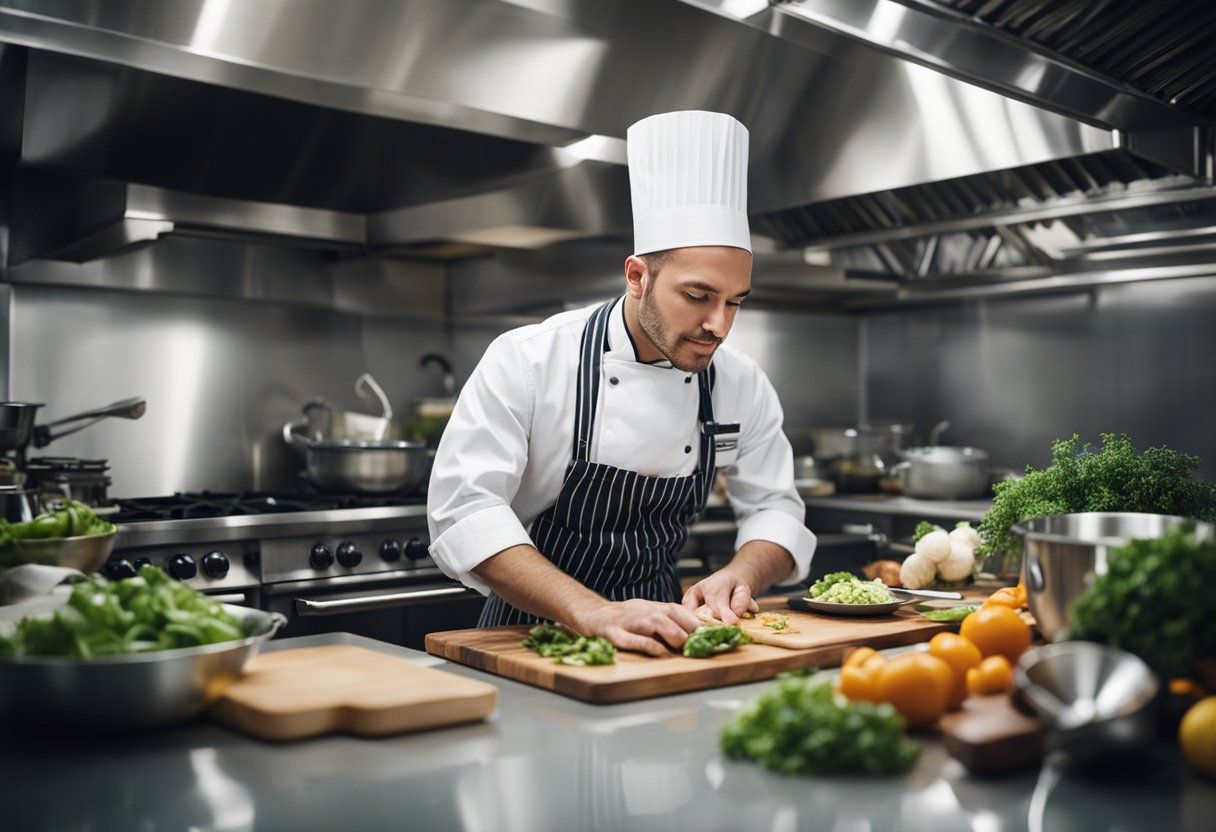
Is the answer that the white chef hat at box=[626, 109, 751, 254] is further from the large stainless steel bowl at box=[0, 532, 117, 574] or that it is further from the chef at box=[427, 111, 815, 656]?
the large stainless steel bowl at box=[0, 532, 117, 574]

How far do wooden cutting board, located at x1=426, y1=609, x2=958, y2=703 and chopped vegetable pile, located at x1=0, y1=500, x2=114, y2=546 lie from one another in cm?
54

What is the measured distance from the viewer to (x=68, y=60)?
2736mm

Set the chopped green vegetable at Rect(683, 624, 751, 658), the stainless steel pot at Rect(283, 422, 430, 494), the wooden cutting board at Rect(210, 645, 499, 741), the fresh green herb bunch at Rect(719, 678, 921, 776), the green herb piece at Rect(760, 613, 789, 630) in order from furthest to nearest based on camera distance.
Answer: the stainless steel pot at Rect(283, 422, 430, 494)
the green herb piece at Rect(760, 613, 789, 630)
the chopped green vegetable at Rect(683, 624, 751, 658)
the wooden cutting board at Rect(210, 645, 499, 741)
the fresh green herb bunch at Rect(719, 678, 921, 776)

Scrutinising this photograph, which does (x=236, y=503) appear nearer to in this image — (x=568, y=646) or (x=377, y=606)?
(x=377, y=606)

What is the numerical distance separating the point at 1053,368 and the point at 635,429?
252cm

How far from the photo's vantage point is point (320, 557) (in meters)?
3.15

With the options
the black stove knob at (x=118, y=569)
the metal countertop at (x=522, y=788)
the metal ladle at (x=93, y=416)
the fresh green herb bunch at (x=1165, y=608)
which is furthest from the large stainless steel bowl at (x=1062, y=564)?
the metal ladle at (x=93, y=416)

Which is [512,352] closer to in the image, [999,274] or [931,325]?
[999,274]

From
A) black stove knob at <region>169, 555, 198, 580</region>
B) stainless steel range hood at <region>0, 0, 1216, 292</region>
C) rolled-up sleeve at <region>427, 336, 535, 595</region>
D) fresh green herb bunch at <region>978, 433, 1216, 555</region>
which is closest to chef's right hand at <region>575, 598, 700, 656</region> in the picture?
rolled-up sleeve at <region>427, 336, 535, 595</region>

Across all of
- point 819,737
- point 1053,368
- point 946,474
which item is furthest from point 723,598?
point 1053,368

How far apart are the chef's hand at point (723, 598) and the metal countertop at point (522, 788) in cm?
60

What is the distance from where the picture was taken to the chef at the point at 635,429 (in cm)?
202

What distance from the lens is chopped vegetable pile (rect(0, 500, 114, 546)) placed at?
159 centimetres

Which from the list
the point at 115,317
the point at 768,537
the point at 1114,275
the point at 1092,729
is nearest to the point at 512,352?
the point at 768,537
